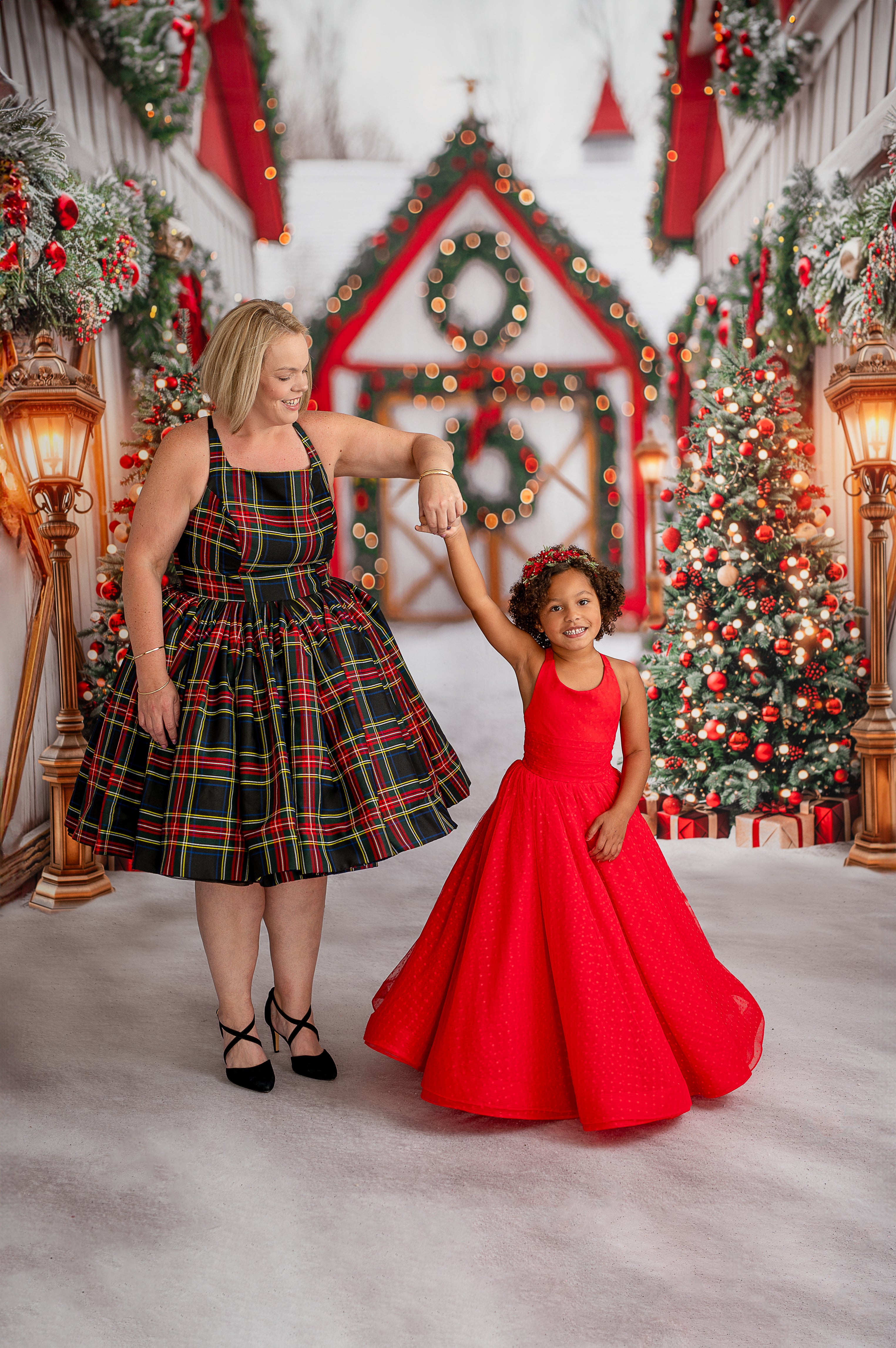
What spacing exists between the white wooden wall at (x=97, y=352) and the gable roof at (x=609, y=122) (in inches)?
114

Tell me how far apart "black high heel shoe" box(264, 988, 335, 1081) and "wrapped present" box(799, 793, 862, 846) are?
7.97ft

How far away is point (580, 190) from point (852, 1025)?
669cm

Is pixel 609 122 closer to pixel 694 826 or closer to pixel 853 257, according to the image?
pixel 853 257

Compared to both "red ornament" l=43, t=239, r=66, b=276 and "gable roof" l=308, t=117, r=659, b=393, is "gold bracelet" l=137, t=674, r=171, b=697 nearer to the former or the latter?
"red ornament" l=43, t=239, r=66, b=276

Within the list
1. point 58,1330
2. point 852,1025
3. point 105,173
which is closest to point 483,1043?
point 58,1330

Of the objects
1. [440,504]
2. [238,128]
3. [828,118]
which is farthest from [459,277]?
[440,504]

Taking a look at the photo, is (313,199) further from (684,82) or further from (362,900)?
(362,900)

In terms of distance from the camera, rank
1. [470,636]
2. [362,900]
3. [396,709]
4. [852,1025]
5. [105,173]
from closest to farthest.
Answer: [396,709] < [852,1025] < [362,900] < [105,173] < [470,636]

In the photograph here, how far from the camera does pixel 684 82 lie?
6.95 meters

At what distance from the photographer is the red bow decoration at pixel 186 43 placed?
5020 millimetres

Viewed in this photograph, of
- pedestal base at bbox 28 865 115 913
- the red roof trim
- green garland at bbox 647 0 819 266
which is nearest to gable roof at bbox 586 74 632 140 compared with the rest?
green garland at bbox 647 0 819 266

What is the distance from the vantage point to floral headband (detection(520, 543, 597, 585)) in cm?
219


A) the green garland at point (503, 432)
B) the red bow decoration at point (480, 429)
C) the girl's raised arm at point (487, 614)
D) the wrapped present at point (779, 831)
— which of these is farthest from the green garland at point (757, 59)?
the girl's raised arm at point (487, 614)

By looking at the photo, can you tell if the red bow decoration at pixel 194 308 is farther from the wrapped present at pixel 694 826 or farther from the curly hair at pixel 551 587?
the curly hair at pixel 551 587
